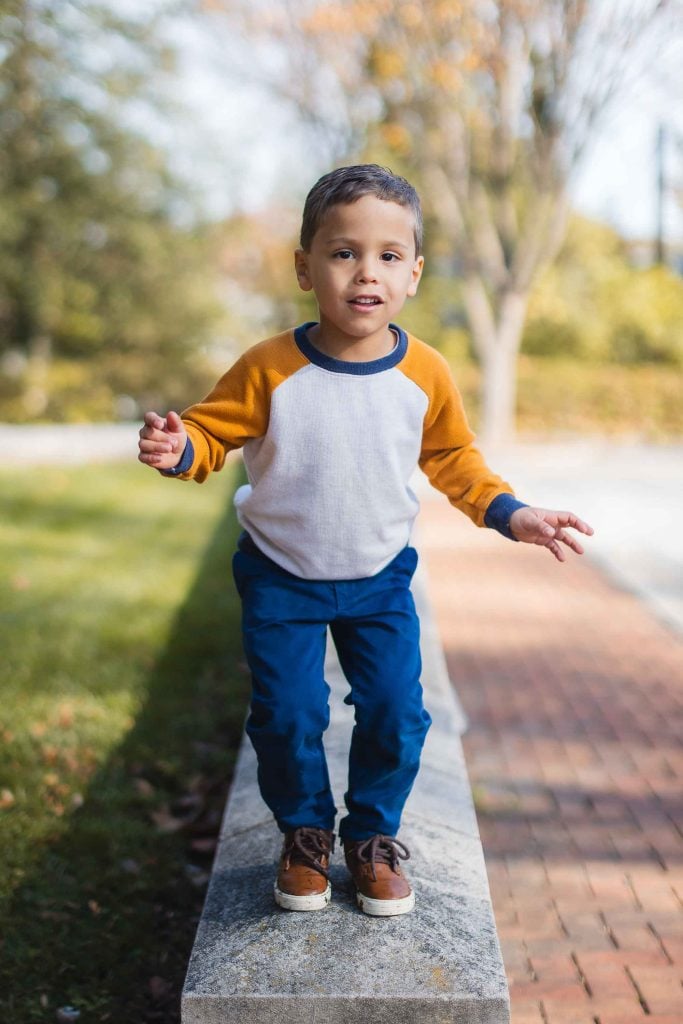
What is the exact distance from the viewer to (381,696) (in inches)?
97.0

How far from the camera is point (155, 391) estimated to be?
25688mm

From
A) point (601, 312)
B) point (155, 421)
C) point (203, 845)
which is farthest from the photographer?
point (601, 312)

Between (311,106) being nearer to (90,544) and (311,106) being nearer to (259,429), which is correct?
(90,544)

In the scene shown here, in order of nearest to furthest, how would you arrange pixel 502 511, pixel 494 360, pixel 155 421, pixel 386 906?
1. pixel 155 421
2. pixel 386 906
3. pixel 502 511
4. pixel 494 360

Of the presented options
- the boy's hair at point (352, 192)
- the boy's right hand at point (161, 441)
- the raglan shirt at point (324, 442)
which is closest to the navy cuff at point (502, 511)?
the raglan shirt at point (324, 442)

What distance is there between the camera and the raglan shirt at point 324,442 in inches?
95.0

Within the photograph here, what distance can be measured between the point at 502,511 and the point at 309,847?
0.86 m

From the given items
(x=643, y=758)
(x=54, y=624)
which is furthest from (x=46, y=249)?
(x=643, y=758)

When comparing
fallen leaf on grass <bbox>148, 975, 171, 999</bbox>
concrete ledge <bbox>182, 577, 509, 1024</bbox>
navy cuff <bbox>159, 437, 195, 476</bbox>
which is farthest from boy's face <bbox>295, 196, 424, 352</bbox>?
fallen leaf on grass <bbox>148, 975, 171, 999</bbox>

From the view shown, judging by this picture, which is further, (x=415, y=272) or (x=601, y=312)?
(x=601, y=312)

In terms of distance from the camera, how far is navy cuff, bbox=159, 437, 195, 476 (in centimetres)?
232

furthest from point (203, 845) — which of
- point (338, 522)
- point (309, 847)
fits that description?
point (338, 522)

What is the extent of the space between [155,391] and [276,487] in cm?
2373

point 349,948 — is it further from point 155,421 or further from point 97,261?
point 97,261
